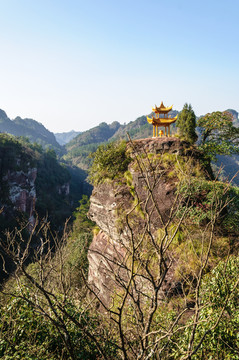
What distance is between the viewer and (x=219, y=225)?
7715 mm

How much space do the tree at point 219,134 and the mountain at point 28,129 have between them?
5726 inches

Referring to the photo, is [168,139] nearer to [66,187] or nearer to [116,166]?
[116,166]

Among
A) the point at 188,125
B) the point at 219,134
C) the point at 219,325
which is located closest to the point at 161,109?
the point at 188,125

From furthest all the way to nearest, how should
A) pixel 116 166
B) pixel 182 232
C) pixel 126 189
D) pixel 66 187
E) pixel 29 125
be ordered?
pixel 29 125 < pixel 66 187 < pixel 116 166 < pixel 126 189 < pixel 182 232

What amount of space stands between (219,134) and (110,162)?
20.2 ft

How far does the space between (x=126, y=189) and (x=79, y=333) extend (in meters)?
6.02

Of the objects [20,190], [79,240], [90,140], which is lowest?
[79,240]

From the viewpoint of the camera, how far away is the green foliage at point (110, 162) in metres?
10.7

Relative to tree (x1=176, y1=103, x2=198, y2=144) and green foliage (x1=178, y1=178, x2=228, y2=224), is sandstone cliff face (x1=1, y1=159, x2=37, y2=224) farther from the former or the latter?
green foliage (x1=178, y1=178, x2=228, y2=224)

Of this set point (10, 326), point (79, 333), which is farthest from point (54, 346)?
point (10, 326)

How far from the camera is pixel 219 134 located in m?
11.2

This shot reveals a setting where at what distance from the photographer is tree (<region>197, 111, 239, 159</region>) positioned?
1031 centimetres

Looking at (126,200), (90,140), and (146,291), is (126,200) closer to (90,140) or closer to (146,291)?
(146,291)

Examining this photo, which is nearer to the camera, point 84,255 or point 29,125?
point 84,255
